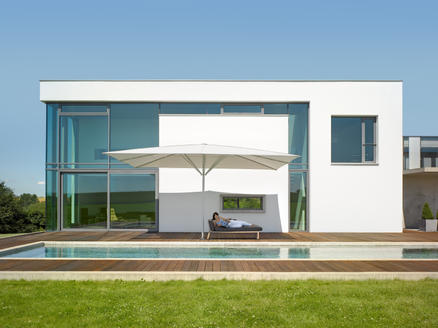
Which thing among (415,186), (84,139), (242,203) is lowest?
(242,203)

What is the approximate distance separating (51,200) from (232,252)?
7.76 metres

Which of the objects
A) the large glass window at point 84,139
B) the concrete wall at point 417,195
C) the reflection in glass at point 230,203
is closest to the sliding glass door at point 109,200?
the large glass window at point 84,139

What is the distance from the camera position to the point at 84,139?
12078mm

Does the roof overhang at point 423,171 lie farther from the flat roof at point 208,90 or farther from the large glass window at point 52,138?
the large glass window at point 52,138

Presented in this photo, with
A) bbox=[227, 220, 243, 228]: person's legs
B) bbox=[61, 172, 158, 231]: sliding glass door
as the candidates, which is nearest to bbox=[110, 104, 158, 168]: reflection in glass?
bbox=[61, 172, 158, 231]: sliding glass door

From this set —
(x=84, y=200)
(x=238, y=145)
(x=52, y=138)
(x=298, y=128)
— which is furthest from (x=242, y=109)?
(x=52, y=138)

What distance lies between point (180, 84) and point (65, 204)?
6.26m

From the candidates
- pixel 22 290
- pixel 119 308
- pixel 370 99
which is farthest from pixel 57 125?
pixel 370 99

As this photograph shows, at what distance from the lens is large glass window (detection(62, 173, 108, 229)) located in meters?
12.0

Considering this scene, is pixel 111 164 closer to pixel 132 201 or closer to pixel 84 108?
pixel 132 201

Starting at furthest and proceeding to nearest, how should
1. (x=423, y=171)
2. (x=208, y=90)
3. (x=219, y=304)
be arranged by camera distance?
(x=423, y=171)
(x=208, y=90)
(x=219, y=304)

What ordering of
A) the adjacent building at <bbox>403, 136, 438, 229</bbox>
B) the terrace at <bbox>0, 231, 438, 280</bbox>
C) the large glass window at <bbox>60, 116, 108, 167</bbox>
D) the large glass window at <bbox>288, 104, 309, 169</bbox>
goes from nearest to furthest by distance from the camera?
the terrace at <bbox>0, 231, 438, 280</bbox> → the large glass window at <bbox>60, 116, 108, 167</bbox> → the large glass window at <bbox>288, 104, 309, 169</bbox> → the adjacent building at <bbox>403, 136, 438, 229</bbox>

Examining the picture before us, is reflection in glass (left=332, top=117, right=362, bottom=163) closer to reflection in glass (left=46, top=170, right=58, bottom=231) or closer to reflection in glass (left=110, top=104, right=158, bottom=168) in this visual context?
reflection in glass (left=110, top=104, right=158, bottom=168)

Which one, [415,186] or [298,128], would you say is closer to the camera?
[298,128]
